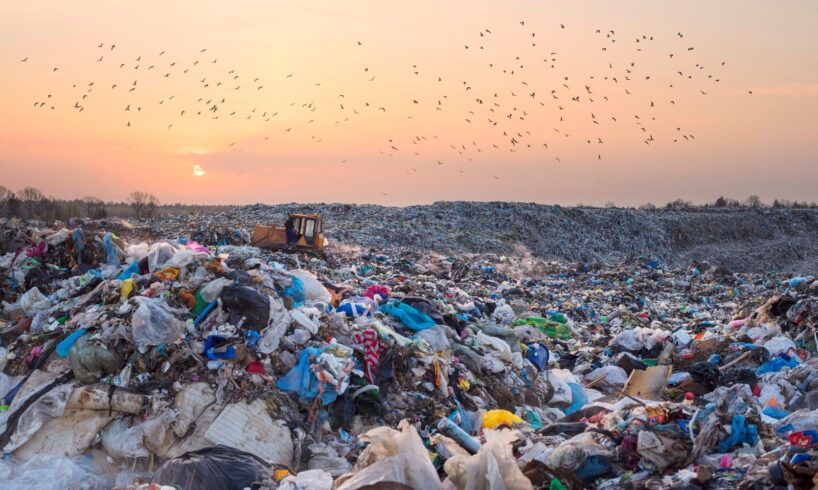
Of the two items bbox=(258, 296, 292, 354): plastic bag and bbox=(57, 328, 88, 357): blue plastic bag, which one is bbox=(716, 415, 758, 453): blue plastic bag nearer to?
bbox=(258, 296, 292, 354): plastic bag

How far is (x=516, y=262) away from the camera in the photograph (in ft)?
65.4

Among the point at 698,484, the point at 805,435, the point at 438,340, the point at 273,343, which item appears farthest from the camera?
the point at 438,340

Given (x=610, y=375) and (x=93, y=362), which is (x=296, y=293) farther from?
(x=610, y=375)

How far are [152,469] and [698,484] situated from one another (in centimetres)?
376

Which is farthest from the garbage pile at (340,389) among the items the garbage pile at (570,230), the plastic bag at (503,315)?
the garbage pile at (570,230)

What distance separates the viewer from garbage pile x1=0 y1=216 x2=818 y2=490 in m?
3.81

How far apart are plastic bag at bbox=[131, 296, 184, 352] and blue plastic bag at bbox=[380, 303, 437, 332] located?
7.80 feet

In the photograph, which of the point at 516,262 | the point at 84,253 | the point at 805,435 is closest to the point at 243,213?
the point at 516,262

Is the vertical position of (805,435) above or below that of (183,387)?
above

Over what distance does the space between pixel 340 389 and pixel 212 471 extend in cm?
147

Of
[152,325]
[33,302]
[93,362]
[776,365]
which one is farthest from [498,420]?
[33,302]

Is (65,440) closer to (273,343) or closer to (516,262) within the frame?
(273,343)

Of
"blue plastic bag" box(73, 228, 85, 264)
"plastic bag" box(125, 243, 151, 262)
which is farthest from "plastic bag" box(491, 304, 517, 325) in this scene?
"blue plastic bag" box(73, 228, 85, 264)

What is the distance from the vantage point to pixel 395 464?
141 inches
